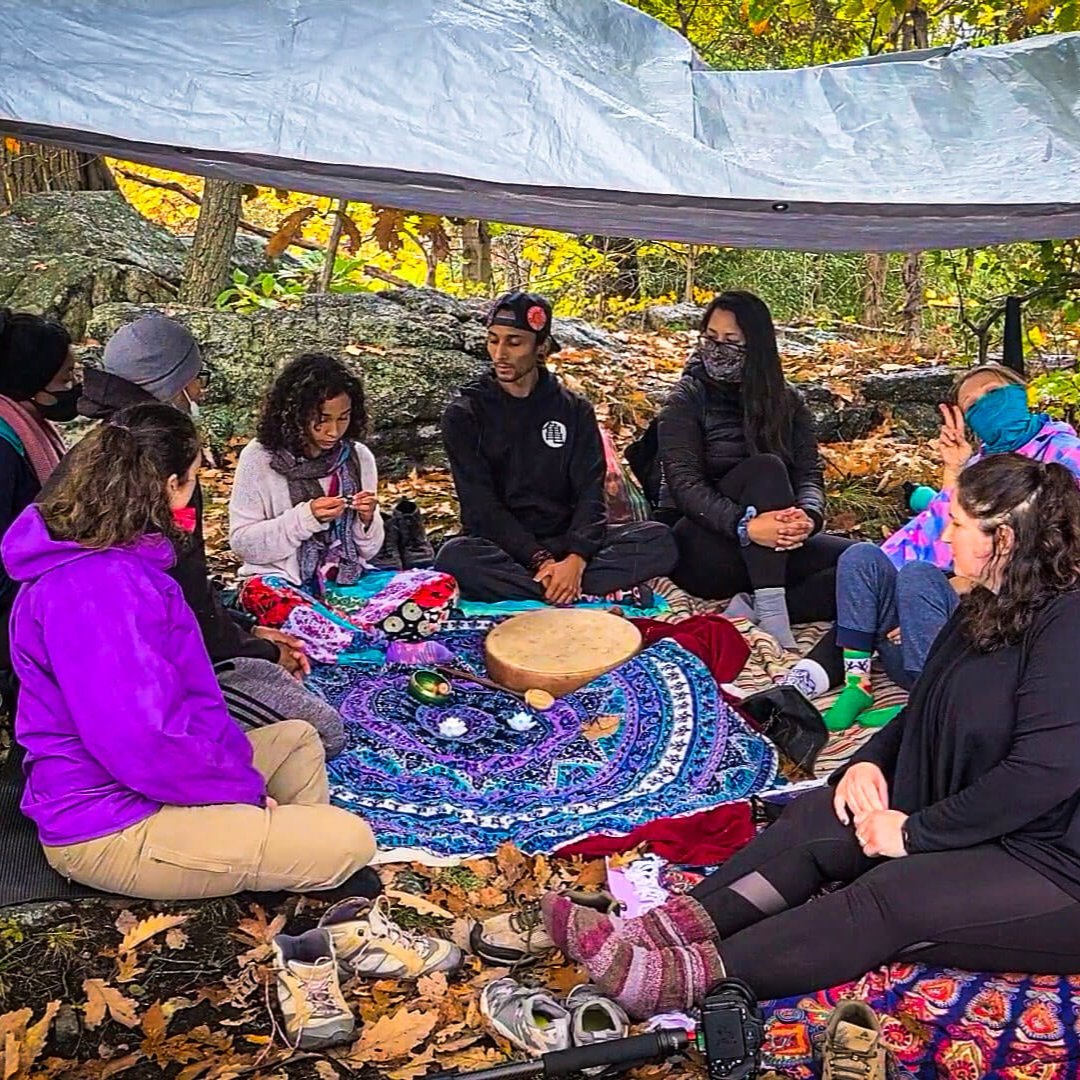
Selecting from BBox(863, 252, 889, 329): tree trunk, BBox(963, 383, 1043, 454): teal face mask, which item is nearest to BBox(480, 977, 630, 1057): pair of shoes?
BBox(963, 383, 1043, 454): teal face mask

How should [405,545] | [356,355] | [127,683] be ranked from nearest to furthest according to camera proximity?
[127,683] → [405,545] → [356,355]

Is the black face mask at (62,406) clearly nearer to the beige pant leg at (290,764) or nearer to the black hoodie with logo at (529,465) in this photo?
the beige pant leg at (290,764)

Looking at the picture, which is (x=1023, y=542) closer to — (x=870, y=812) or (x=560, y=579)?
(x=870, y=812)

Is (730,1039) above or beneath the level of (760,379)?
beneath

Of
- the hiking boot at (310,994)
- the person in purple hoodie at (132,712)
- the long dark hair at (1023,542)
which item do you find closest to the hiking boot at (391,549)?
the person in purple hoodie at (132,712)

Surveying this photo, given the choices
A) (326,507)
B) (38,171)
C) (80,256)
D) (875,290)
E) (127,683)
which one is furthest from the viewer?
(875,290)

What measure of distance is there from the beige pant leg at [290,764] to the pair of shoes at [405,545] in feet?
6.50

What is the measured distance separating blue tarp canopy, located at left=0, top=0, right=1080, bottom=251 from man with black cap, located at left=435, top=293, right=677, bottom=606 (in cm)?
185

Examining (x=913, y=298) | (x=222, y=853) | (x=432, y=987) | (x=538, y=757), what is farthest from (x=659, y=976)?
(x=913, y=298)

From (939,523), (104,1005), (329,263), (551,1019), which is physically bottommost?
(104,1005)

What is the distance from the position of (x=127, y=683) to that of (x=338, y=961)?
0.83m

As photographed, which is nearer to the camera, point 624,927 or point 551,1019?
point 551,1019

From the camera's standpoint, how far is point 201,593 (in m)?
3.74

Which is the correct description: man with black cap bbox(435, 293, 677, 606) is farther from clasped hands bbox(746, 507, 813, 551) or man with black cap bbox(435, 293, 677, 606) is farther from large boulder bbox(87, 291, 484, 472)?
large boulder bbox(87, 291, 484, 472)
